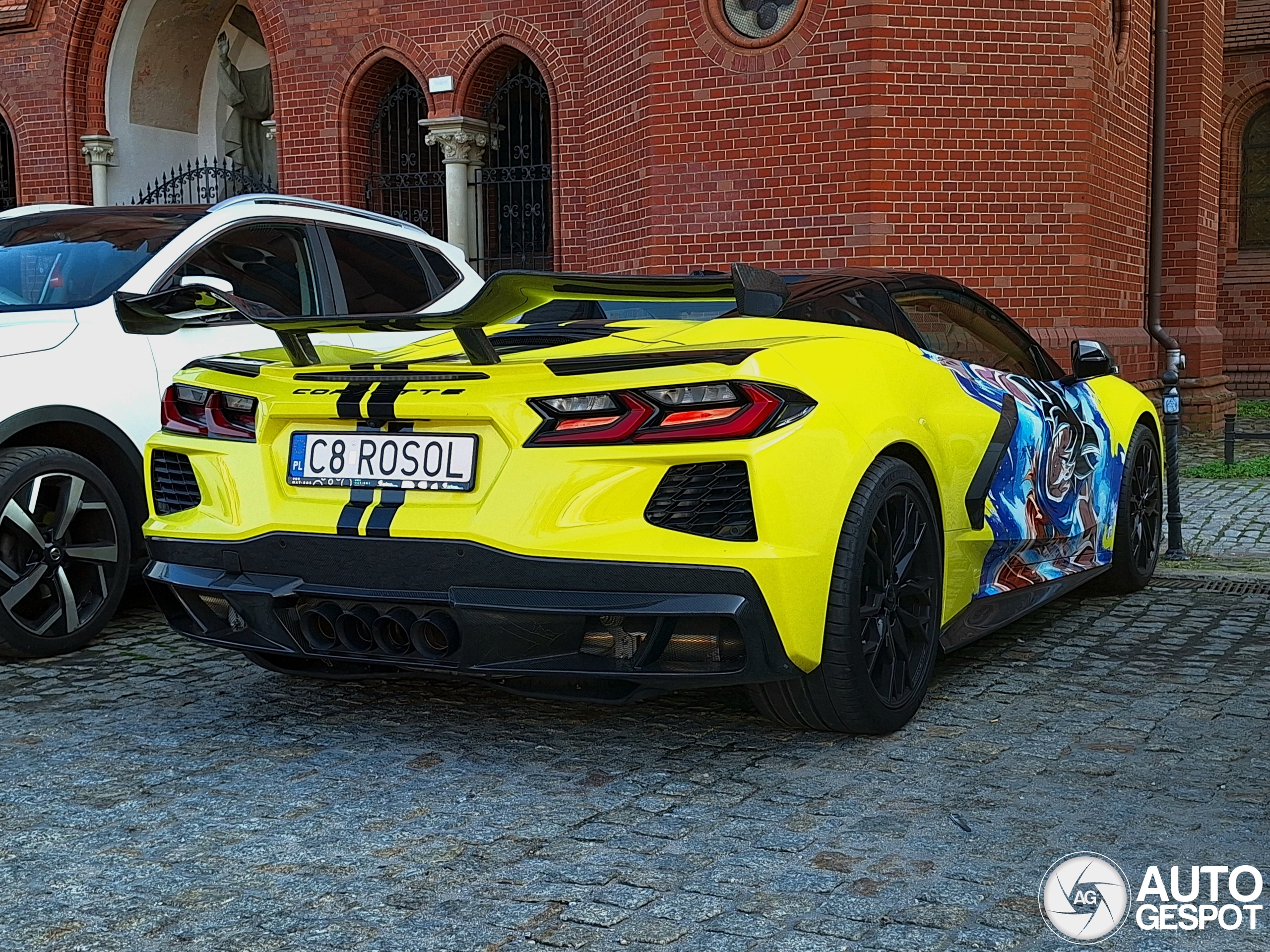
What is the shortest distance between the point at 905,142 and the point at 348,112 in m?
7.62

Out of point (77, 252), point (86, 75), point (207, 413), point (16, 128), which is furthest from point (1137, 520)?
point (16, 128)

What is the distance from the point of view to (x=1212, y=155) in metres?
17.1

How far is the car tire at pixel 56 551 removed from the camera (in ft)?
16.6

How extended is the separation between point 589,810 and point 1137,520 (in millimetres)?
3686

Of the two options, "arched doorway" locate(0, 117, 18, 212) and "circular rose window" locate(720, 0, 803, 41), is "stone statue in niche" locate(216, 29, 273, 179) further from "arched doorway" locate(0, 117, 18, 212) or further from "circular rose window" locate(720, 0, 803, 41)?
"circular rose window" locate(720, 0, 803, 41)

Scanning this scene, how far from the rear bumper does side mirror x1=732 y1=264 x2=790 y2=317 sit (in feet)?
3.17

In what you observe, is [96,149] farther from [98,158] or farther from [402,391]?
[402,391]

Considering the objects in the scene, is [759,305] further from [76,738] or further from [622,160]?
[622,160]

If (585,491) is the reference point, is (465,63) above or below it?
above

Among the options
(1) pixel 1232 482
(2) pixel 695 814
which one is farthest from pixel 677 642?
(1) pixel 1232 482

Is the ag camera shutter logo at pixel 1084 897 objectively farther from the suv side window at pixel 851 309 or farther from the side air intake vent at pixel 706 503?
the suv side window at pixel 851 309

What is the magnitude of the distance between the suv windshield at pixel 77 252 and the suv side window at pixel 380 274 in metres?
0.73

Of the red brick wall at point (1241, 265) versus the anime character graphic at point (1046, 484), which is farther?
the red brick wall at point (1241, 265)

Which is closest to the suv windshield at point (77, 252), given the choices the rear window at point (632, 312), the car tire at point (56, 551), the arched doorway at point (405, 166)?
the car tire at point (56, 551)
